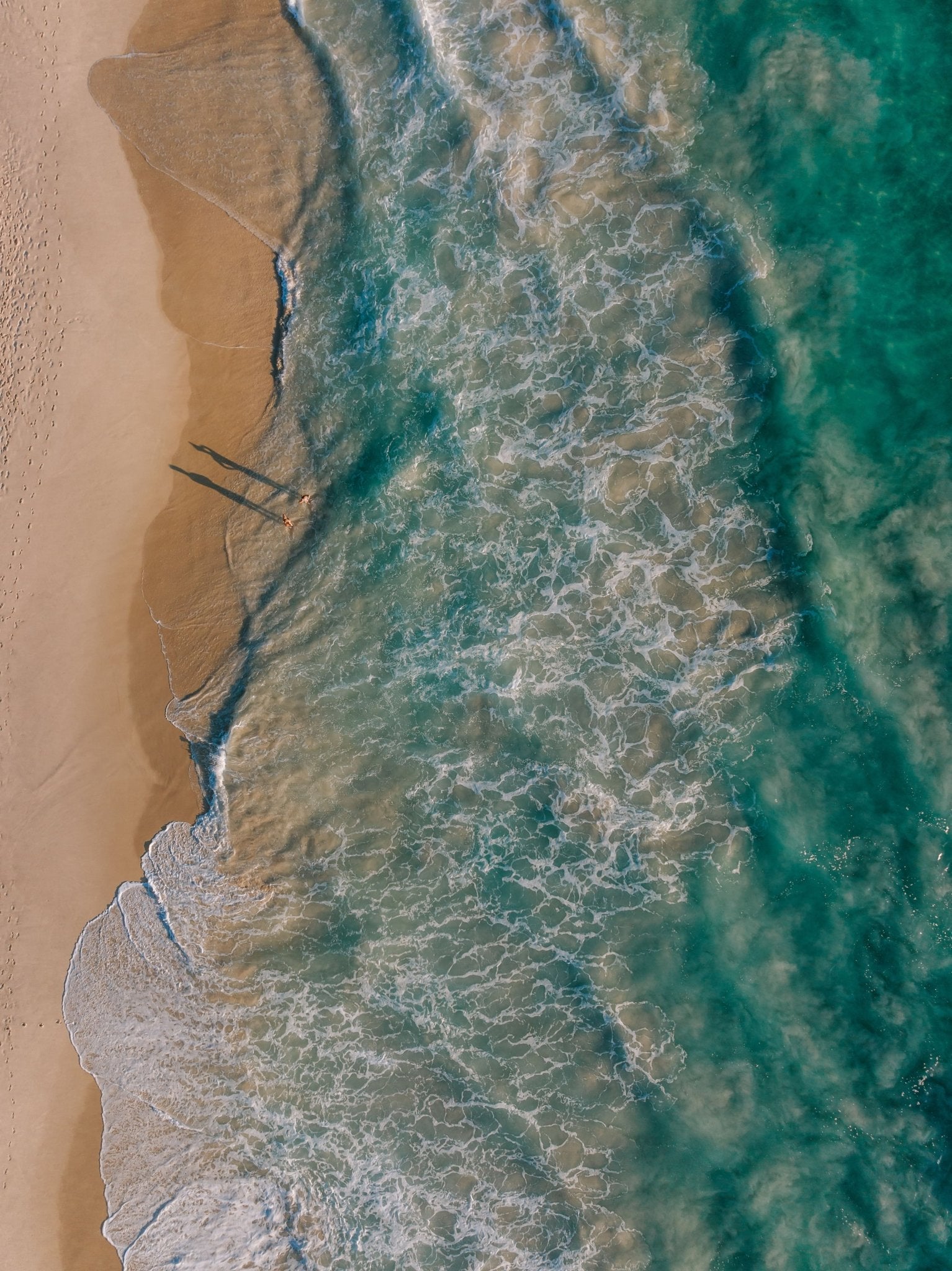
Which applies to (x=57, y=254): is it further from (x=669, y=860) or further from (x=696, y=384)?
(x=669, y=860)

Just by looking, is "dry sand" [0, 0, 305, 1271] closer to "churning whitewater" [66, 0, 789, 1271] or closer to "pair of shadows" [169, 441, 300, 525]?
"pair of shadows" [169, 441, 300, 525]

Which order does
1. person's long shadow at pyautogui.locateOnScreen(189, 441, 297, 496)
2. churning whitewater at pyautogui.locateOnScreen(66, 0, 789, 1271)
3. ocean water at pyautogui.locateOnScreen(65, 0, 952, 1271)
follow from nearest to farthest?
1. ocean water at pyautogui.locateOnScreen(65, 0, 952, 1271)
2. churning whitewater at pyautogui.locateOnScreen(66, 0, 789, 1271)
3. person's long shadow at pyautogui.locateOnScreen(189, 441, 297, 496)

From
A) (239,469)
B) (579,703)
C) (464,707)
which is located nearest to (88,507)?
(239,469)

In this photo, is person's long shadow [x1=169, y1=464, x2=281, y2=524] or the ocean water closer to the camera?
the ocean water

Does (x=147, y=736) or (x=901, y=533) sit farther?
(x=147, y=736)

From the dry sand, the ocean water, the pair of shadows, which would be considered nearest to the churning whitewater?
the ocean water

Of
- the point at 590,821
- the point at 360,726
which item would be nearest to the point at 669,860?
the point at 590,821

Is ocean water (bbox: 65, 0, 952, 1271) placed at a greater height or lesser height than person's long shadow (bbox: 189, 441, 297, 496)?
lesser

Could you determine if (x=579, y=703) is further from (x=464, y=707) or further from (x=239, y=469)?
(x=239, y=469)
